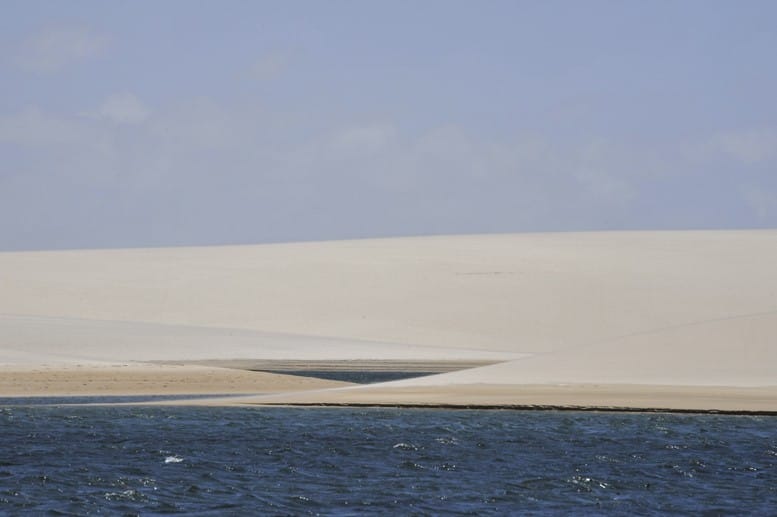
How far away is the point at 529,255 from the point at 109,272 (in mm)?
23151

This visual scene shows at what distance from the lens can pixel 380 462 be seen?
915 inches

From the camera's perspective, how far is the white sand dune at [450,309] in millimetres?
34469

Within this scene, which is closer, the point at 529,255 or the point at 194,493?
the point at 194,493

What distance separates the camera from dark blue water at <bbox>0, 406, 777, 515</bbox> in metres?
19.4

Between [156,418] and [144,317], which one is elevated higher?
[144,317]

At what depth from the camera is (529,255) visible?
8400cm

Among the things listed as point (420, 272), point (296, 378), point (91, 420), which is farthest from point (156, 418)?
point (420, 272)

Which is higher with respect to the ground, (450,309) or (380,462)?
(450,309)

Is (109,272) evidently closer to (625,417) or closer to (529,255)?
(529,255)

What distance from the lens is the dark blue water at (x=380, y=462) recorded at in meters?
19.4

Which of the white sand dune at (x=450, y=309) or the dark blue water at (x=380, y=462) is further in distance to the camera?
the white sand dune at (x=450, y=309)

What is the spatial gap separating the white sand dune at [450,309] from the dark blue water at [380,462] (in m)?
3.28

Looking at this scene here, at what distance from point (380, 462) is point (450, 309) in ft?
151

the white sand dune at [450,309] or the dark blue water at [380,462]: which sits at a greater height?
the white sand dune at [450,309]
